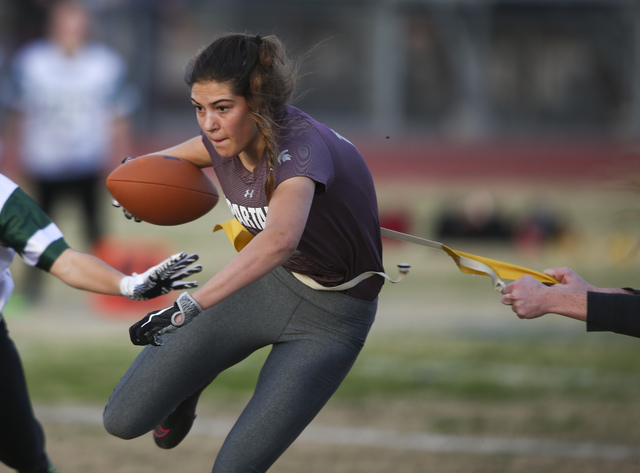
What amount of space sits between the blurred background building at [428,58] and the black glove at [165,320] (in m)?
16.0

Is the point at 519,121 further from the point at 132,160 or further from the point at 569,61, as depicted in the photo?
the point at 132,160

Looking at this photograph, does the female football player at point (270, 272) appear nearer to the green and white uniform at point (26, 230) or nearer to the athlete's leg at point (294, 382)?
the athlete's leg at point (294, 382)

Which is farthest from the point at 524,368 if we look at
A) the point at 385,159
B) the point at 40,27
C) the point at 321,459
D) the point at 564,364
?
the point at 40,27

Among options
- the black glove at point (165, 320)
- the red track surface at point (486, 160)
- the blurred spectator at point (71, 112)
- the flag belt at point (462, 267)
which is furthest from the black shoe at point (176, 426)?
the red track surface at point (486, 160)

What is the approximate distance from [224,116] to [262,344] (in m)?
0.87

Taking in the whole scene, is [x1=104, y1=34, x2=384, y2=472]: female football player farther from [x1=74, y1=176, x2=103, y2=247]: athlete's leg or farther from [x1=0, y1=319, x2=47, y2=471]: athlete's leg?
[x1=74, y1=176, x2=103, y2=247]: athlete's leg

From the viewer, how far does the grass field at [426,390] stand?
15.3 ft

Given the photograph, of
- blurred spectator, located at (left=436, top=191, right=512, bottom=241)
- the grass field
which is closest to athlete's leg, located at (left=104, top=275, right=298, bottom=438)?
the grass field

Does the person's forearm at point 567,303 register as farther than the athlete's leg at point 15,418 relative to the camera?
No

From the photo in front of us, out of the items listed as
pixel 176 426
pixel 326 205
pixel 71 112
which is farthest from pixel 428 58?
pixel 326 205

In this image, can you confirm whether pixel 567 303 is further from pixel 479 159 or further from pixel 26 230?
A: pixel 479 159

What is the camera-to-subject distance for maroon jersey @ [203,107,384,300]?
309 centimetres

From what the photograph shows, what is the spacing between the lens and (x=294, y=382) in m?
3.16

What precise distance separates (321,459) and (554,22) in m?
17.3
